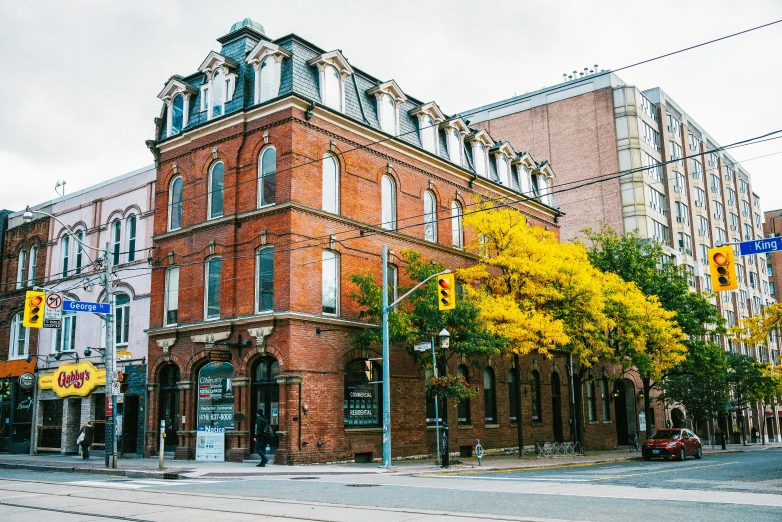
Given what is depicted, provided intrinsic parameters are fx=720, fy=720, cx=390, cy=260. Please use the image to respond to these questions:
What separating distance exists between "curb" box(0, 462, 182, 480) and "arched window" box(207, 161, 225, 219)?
10.6m

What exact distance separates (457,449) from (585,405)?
1404cm

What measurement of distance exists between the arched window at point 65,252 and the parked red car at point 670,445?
96.8ft

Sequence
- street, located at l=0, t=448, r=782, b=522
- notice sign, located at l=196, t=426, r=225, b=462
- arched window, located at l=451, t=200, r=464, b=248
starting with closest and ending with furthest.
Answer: street, located at l=0, t=448, r=782, b=522 < notice sign, located at l=196, t=426, r=225, b=462 < arched window, located at l=451, t=200, r=464, b=248

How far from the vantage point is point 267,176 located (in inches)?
1093

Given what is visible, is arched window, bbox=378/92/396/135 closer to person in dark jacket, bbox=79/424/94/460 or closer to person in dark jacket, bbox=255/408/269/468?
person in dark jacket, bbox=255/408/269/468

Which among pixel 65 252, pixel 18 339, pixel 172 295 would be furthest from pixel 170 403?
pixel 18 339

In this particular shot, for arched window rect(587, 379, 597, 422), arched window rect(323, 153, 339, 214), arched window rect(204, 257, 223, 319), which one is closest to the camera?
arched window rect(323, 153, 339, 214)

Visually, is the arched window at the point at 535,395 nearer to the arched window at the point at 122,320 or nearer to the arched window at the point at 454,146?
the arched window at the point at 454,146

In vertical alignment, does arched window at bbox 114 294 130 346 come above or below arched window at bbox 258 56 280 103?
below

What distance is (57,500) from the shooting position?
15.0 m

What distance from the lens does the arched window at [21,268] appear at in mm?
39656

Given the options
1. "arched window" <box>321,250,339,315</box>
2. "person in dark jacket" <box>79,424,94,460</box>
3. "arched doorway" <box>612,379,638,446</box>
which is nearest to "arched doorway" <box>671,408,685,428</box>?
"arched doorway" <box>612,379,638,446</box>

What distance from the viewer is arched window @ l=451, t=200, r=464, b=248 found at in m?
35.4

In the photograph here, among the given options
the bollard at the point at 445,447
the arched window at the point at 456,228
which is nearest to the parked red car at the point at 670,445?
the bollard at the point at 445,447
